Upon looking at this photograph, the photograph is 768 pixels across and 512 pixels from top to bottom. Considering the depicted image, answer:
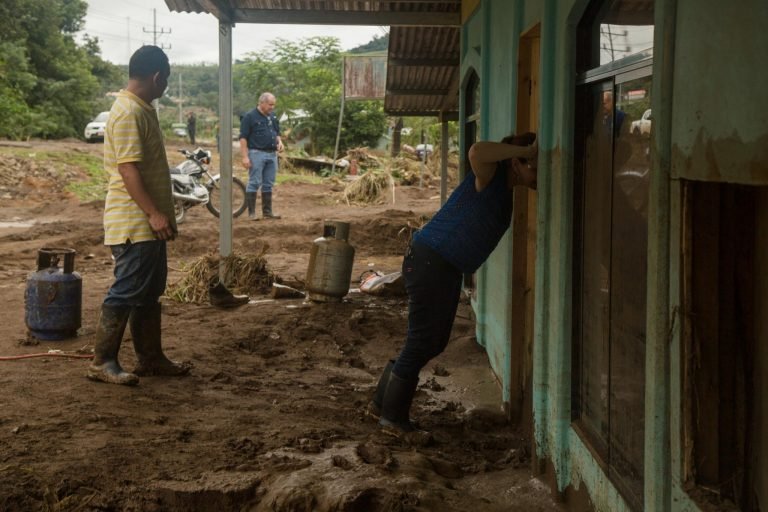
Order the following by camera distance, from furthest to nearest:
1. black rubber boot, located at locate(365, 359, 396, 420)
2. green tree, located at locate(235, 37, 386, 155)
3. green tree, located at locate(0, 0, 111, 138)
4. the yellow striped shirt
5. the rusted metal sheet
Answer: green tree, located at locate(0, 0, 111, 138) → green tree, located at locate(235, 37, 386, 155) → the rusted metal sheet → the yellow striped shirt → black rubber boot, located at locate(365, 359, 396, 420)

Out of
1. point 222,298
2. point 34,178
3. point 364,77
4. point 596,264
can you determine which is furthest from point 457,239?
point 34,178

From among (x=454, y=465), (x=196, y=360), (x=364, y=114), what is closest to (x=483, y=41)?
(x=196, y=360)

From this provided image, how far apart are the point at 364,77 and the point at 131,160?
15.8 m

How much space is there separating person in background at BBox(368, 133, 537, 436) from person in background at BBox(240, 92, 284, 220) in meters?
10.6

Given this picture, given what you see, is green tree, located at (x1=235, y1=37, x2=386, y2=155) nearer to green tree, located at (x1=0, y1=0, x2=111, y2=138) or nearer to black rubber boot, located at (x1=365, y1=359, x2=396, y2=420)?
green tree, located at (x1=0, y1=0, x2=111, y2=138)

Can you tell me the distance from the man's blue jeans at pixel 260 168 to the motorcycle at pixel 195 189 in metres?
0.34

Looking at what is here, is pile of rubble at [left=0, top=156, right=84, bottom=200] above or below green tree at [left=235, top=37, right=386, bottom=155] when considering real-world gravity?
below

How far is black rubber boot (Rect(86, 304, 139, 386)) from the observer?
611 centimetres

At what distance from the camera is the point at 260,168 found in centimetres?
1578

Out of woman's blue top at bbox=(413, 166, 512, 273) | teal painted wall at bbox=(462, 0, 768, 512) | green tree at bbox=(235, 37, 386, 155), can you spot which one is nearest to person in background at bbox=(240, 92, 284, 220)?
woman's blue top at bbox=(413, 166, 512, 273)

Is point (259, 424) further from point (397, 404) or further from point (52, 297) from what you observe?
point (52, 297)

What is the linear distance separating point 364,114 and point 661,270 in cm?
3140

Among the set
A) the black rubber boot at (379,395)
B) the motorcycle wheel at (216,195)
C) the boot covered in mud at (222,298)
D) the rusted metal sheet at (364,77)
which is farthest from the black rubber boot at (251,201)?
the black rubber boot at (379,395)

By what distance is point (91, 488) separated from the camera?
4.30m
